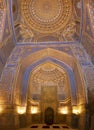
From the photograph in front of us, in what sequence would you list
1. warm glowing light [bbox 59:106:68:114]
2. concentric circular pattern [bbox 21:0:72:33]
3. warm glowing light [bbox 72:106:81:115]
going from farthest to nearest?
1. warm glowing light [bbox 59:106:68:114]
2. warm glowing light [bbox 72:106:81:115]
3. concentric circular pattern [bbox 21:0:72:33]

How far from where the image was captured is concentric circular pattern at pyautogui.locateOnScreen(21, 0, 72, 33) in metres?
10.3

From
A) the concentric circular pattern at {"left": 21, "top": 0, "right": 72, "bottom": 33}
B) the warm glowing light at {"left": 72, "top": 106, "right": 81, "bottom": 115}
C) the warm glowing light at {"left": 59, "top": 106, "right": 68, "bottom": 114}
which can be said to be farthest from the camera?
the warm glowing light at {"left": 59, "top": 106, "right": 68, "bottom": 114}

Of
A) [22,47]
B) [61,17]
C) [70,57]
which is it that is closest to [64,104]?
[70,57]

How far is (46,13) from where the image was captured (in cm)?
1057

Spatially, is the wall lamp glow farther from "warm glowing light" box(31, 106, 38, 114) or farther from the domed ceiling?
the domed ceiling

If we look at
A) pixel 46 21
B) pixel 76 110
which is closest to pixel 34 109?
pixel 76 110

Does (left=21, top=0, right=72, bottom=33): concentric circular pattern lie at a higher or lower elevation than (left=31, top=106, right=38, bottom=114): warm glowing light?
higher

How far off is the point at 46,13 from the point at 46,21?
44 centimetres

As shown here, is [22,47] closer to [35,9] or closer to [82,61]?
[35,9]

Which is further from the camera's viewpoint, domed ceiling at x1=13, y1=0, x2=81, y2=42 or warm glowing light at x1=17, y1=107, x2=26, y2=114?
warm glowing light at x1=17, y1=107, x2=26, y2=114

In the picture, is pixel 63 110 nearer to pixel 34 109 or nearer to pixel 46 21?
pixel 34 109

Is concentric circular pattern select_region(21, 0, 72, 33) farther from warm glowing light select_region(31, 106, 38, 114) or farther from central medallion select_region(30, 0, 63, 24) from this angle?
warm glowing light select_region(31, 106, 38, 114)

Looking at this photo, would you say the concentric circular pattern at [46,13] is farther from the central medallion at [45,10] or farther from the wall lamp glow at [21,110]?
the wall lamp glow at [21,110]

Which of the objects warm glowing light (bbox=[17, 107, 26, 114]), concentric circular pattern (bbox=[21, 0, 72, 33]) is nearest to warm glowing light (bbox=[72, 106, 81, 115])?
warm glowing light (bbox=[17, 107, 26, 114])
